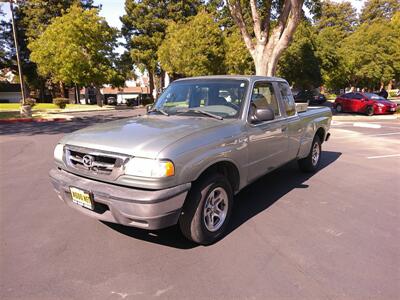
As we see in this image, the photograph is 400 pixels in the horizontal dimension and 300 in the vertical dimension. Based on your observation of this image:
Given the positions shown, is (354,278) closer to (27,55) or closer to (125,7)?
(125,7)

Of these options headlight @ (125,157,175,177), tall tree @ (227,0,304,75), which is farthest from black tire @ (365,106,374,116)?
headlight @ (125,157,175,177)

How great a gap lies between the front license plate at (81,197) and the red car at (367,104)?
21.1m

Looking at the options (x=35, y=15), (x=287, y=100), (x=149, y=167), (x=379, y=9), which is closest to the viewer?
(x=149, y=167)

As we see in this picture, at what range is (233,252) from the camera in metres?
3.50

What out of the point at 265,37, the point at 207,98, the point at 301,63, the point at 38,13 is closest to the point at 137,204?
the point at 207,98

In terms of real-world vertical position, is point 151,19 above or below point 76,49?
above

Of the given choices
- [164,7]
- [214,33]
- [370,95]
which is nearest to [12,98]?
[164,7]

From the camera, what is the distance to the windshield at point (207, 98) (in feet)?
14.1

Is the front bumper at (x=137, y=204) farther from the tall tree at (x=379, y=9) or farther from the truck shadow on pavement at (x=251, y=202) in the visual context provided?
the tall tree at (x=379, y=9)

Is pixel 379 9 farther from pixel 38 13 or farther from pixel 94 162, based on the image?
pixel 94 162

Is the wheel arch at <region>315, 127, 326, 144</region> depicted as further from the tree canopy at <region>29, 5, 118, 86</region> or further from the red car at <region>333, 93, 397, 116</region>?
the tree canopy at <region>29, 5, 118, 86</region>

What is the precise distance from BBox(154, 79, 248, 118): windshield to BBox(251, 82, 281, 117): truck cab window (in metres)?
0.21

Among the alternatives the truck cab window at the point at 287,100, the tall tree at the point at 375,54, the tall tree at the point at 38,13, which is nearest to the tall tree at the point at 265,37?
the truck cab window at the point at 287,100

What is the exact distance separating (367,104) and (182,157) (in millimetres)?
20738
